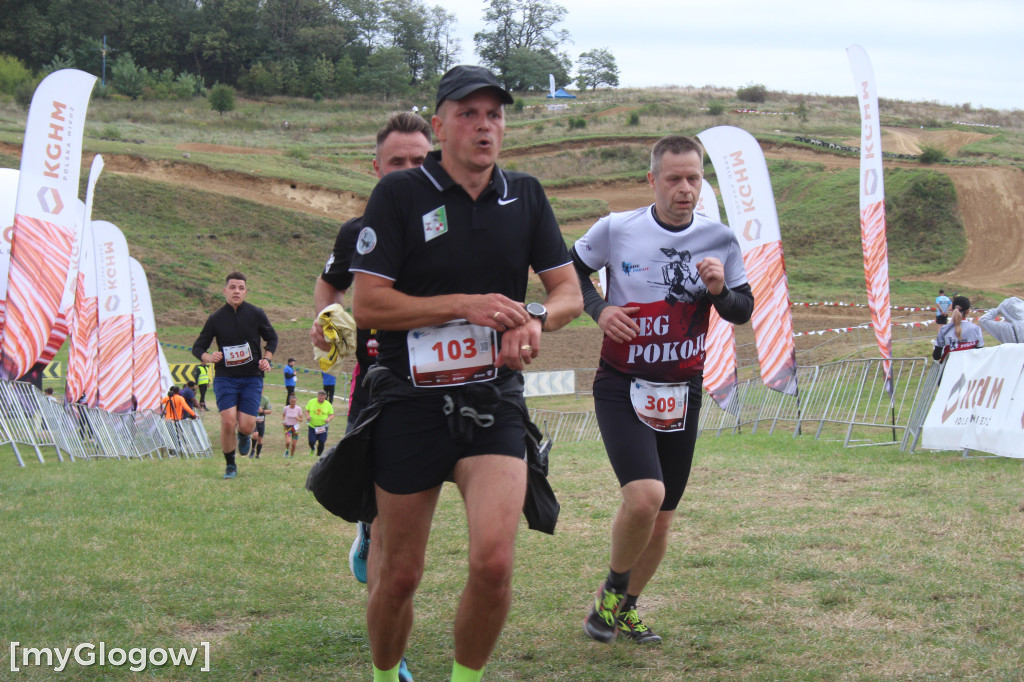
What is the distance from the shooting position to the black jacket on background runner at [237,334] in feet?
34.2

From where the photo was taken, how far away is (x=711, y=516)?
22.2 feet

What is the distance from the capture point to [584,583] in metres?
5.29

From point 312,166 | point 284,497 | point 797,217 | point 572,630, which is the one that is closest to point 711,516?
point 572,630

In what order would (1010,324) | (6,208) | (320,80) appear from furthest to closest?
1. (320,80)
2. (6,208)
3. (1010,324)

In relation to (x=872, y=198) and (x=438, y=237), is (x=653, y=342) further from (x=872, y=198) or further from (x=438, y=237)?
(x=872, y=198)

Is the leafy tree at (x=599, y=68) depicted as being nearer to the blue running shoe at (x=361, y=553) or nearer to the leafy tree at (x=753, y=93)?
the leafy tree at (x=753, y=93)

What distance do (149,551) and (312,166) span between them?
2107 inches

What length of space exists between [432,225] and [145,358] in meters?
14.5

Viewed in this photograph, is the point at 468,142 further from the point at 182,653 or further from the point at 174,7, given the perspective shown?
the point at 174,7

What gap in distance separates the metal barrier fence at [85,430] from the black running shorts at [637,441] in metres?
9.79

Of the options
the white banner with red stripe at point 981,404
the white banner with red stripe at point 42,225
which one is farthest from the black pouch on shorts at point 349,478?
the white banner with red stripe at point 42,225

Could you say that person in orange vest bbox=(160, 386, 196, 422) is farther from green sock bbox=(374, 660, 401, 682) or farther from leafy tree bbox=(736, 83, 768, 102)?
leafy tree bbox=(736, 83, 768, 102)

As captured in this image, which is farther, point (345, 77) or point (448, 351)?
point (345, 77)

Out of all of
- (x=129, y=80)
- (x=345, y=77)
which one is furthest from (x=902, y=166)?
(x=129, y=80)
